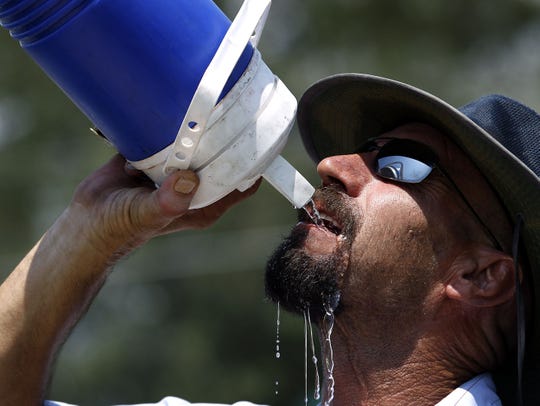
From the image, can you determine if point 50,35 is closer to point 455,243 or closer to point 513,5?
point 455,243

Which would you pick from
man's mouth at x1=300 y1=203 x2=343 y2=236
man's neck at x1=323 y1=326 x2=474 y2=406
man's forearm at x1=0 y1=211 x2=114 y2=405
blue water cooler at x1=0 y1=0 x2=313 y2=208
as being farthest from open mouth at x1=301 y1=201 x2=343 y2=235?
man's forearm at x1=0 y1=211 x2=114 y2=405

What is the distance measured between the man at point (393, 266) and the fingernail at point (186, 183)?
0.37m

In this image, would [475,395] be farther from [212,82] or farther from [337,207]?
[212,82]

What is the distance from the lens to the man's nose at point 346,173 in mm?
3195

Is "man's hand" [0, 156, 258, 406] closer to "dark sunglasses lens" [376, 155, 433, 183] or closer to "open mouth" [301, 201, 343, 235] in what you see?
→ "open mouth" [301, 201, 343, 235]

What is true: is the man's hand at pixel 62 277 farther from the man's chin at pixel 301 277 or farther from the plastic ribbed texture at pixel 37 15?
the plastic ribbed texture at pixel 37 15

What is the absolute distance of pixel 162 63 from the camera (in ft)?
8.63

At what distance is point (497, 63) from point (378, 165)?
11.3 metres

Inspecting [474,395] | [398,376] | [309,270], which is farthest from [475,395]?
[309,270]

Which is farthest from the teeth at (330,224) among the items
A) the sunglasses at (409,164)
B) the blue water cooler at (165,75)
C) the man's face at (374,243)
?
the blue water cooler at (165,75)

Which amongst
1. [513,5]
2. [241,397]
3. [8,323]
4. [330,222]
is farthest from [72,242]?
[513,5]

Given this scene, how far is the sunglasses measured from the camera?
3.21 meters

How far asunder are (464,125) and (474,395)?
680 millimetres

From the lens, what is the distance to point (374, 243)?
3152 millimetres
